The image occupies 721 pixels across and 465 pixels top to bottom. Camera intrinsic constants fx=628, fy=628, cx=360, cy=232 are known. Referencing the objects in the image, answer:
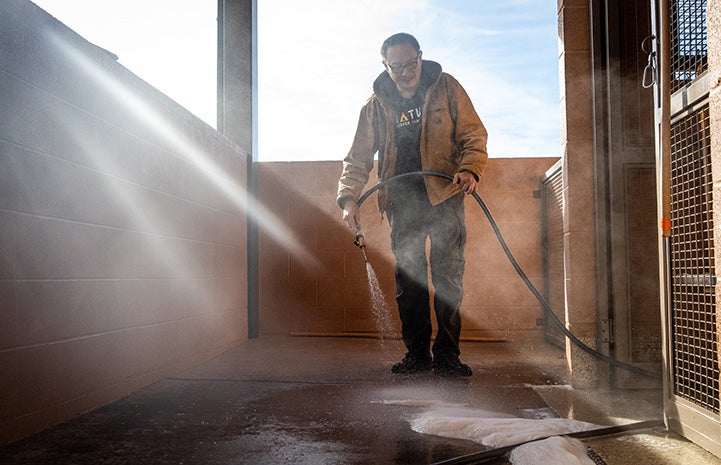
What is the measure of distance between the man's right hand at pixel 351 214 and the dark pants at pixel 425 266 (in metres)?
0.18

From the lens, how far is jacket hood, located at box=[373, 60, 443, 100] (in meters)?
2.91

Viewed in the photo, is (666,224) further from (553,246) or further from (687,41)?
(553,246)

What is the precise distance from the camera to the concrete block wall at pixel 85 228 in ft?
5.96

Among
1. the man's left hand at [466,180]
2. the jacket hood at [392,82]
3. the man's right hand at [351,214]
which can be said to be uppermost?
the jacket hood at [392,82]

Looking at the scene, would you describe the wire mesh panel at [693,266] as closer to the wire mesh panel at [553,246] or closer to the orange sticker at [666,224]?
the orange sticker at [666,224]

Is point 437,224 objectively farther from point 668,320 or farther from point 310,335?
point 310,335

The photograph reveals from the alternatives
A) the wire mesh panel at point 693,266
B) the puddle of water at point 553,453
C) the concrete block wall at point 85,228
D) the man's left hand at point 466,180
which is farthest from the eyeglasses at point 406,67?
the puddle of water at point 553,453

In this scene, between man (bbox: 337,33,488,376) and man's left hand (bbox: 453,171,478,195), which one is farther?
man (bbox: 337,33,488,376)

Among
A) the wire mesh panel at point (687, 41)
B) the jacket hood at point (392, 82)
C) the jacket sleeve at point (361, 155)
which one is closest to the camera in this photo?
the wire mesh panel at point (687, 41)

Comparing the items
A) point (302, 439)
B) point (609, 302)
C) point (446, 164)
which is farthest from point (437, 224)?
point (302, 439)

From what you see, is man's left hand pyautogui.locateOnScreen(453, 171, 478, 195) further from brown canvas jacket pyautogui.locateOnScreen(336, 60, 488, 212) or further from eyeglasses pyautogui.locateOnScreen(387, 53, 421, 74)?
eyeglasses pyautogui.locateOnScreen(387, 53, 421, 74)

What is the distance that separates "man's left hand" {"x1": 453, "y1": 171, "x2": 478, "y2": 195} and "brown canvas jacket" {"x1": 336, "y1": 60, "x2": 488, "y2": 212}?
3 cm

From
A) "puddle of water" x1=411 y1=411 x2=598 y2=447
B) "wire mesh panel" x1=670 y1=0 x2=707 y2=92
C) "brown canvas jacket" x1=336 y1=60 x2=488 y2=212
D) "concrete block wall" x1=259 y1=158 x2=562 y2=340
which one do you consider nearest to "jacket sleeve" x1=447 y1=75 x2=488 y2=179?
"brown canvas jacket" x1=336 y1=60 x2=488 y2=212

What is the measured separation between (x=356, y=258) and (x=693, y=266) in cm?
286
